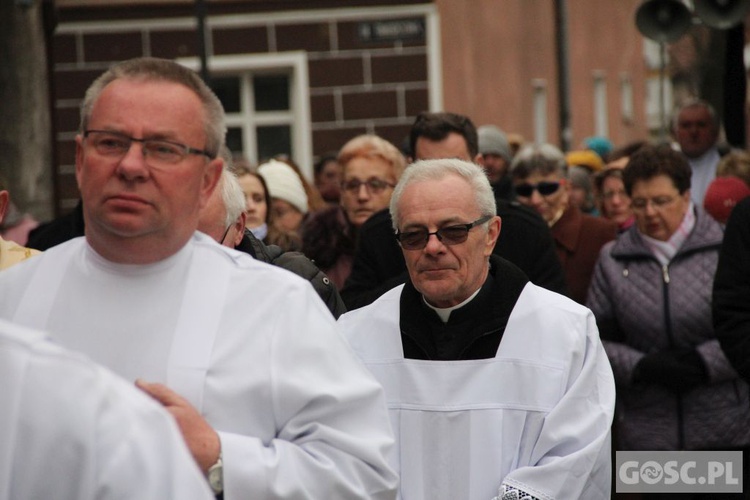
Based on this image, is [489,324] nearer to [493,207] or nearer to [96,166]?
Answer: [493,207]

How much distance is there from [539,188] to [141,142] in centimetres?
578

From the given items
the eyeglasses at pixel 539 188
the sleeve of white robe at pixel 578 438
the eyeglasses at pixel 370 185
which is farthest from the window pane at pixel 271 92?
the sleeve of white robe at pixel 578 438

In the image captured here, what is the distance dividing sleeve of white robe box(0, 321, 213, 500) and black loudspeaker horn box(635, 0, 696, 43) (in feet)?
35.6

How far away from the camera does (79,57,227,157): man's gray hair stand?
3.29 metres

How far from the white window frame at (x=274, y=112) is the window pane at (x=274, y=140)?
7cm

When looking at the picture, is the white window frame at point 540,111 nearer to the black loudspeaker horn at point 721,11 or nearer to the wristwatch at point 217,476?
the black loudspeaker horn at point 721,11

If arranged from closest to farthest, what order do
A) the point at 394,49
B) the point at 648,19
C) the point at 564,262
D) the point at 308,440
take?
the point at 308,440 → the point at 564,262 → the point at 648,19 → the point at 394,49

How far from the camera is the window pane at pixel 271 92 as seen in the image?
1919 centimetres

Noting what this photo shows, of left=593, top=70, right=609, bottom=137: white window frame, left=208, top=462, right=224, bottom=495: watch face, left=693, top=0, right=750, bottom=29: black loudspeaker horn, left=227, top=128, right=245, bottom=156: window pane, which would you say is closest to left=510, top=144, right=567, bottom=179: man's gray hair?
left=693, top=0, right=750, bottom=29: black loudspeaker horn

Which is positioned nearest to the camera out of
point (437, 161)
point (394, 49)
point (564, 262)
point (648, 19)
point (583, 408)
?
point (583, 408)

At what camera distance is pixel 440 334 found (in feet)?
16.1

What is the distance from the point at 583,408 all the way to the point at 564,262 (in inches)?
145

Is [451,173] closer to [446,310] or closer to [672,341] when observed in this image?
[446,310]

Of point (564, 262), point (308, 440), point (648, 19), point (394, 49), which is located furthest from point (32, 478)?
point (394, 49)
